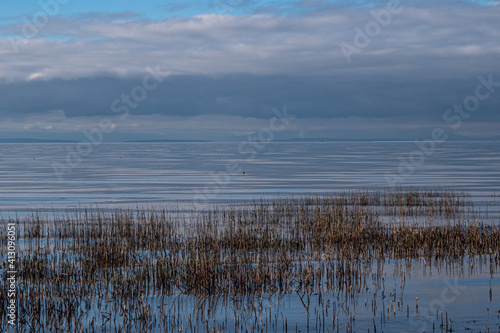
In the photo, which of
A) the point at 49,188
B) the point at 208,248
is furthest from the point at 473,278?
the point at 49,188

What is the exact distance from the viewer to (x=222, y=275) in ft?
49.0

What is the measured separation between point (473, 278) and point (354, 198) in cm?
1805

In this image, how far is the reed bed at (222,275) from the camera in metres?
12.2

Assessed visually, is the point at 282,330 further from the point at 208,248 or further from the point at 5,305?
the point at 208,248
